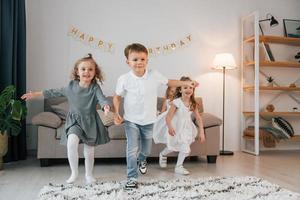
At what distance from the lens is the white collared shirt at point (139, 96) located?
7.89 ft

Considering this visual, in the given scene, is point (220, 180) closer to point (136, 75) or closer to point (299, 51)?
point (136, 75)

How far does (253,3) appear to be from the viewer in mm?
4574

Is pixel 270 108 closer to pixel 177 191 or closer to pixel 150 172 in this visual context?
pixel 150 172

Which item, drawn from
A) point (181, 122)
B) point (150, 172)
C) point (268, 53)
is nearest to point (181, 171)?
point (150, 172)

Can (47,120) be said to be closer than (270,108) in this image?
Yes

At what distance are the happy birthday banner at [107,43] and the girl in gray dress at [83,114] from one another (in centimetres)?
159

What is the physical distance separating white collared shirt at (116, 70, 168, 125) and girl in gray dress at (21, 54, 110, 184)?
0.60 feet


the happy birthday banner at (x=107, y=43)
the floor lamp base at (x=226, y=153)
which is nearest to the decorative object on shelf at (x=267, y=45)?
the happy birthday banner at (x=107, y=43)

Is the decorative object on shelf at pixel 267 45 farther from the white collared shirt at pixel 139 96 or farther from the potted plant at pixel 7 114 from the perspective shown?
the potted plant at pixel 7 114

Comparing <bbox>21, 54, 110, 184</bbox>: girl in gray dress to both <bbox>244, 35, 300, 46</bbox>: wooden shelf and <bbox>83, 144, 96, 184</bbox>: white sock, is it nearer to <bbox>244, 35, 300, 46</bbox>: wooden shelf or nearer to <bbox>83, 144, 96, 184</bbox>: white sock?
<bbox>83, 144, 96, 184</bbox>: white sock

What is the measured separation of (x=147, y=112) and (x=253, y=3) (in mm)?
2995

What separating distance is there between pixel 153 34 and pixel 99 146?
5.73ft

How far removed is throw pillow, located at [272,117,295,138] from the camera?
4.33m

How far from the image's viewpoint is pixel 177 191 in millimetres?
2152
